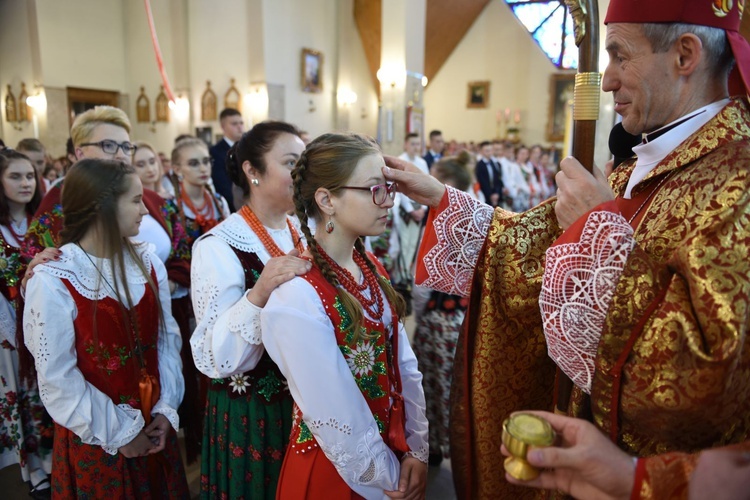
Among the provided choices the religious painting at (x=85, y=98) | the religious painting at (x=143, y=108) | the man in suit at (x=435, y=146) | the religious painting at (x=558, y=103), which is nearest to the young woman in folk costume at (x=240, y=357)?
the man in suit at (x=435, y=146)

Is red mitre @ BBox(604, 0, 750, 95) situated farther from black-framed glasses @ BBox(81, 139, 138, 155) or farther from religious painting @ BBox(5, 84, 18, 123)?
religious painting @ BBox(5, 84, 18, 123)

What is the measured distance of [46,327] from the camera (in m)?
1.70

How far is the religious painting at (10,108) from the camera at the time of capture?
12.8 metres

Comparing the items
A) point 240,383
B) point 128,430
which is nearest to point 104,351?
point 128,430

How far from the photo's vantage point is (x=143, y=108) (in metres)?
13.7

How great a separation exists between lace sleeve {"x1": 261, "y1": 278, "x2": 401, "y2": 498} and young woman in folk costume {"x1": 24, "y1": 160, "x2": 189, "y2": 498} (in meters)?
0.82

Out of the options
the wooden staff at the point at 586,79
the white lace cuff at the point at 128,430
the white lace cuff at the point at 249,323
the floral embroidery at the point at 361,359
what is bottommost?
the white lace cuff at the point at 128,430

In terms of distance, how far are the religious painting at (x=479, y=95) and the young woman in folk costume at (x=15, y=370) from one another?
1579 centimetres

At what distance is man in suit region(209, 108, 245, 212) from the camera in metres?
4.67

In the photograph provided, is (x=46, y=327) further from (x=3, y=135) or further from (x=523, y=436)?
(x=3, y=135)

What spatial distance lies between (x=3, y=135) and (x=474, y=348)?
52.0 feet

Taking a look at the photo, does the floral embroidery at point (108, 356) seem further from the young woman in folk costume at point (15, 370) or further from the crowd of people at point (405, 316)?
the young woman in folk costume at point (15, 370)

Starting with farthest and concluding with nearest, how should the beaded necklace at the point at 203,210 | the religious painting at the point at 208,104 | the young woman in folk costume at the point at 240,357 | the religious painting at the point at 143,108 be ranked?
the religious painting at the point at 143,108
the religious painting at the point at 208,104
the beaded necklace at the point at 203,210
the young woman in folk costume at the point at 240,357

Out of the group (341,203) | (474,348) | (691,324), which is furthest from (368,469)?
(691,324)
